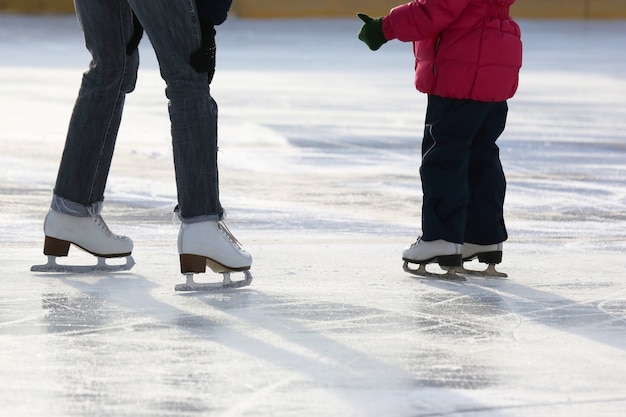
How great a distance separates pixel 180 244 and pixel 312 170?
2.79m

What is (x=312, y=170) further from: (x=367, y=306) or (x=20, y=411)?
(x=20, y=411)

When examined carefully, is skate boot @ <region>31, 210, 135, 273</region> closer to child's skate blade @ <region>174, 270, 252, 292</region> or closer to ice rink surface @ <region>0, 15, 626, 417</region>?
ice rink surface @ <region>0, 15, 626, 417</region>

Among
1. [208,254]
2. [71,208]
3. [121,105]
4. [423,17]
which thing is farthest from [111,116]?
[423,17]

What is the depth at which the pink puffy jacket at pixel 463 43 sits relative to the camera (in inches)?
156

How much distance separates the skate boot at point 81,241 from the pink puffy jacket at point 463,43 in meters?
0.94

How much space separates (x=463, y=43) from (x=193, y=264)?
3.13 ft

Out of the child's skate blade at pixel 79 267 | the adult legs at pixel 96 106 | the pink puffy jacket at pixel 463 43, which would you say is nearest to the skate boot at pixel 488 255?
the pink puffy jacket at pixel 463 43

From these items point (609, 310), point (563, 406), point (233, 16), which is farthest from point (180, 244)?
point (233, 16)

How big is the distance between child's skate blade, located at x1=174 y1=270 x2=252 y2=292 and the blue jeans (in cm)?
15

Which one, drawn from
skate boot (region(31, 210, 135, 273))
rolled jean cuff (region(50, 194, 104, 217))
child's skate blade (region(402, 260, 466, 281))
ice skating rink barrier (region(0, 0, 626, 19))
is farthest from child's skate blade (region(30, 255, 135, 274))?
ice skating rink barrier (region(0, 0, 626, 19))

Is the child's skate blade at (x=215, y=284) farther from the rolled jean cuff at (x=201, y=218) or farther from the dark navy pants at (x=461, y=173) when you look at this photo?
the dark navy pants at (x=461, y=173)

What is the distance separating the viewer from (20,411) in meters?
2.55

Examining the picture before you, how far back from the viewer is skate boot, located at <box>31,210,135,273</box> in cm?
399

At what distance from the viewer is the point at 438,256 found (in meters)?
4.00
